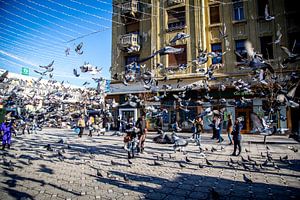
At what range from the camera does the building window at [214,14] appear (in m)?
18.8

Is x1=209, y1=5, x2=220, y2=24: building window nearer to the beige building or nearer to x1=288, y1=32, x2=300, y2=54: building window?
the beige building

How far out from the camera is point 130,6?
21.3 meters

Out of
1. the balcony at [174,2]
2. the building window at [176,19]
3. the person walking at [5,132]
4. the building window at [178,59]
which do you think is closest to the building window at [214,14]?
the building window at [176,19]

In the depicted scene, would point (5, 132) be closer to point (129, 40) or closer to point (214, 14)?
point (129, 40)

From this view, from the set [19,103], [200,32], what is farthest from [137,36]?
[19,103]

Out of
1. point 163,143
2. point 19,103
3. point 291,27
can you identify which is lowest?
point 163,143

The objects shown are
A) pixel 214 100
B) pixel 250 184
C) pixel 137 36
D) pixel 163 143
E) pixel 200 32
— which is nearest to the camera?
pixel 250 184

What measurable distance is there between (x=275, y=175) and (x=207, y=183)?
2.38 m

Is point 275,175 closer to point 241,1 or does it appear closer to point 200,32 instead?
point 200,32

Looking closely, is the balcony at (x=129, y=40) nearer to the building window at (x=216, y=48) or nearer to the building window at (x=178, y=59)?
the building window at (x=178, y=59)

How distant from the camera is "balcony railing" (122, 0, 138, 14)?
21.3 meters

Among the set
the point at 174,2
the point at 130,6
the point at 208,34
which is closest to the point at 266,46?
the point at 208,34

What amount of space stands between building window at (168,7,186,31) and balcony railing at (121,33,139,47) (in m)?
4.07

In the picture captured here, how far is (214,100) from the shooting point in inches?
679
